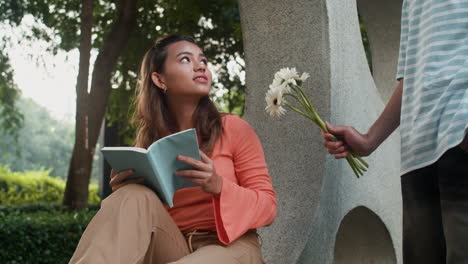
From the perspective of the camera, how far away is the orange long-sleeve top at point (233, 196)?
2467 mm

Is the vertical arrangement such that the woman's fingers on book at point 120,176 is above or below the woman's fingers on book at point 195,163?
below

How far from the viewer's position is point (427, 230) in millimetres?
1952

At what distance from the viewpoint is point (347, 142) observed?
2527 millimetres

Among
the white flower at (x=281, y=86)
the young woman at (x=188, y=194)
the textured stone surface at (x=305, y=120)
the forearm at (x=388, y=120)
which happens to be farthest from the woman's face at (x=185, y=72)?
the forearm at (x=388, y=120)

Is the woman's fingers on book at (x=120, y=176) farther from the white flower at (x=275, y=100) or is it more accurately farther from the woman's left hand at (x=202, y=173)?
the white flower at (x=275, y=100)

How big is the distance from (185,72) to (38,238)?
332cm

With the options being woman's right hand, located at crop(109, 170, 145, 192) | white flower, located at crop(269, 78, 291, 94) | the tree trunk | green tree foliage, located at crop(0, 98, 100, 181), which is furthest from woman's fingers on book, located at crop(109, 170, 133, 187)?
green tree foliage, located at crop(0, 98, 100, 181)

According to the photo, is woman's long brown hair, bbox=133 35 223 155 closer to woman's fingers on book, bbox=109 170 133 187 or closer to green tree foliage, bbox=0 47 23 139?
woman's fingers on book, bbox=109 170 133 187

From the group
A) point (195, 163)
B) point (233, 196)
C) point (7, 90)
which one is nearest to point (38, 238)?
point (233, 196)

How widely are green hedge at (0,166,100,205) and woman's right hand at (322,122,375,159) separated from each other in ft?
35.8

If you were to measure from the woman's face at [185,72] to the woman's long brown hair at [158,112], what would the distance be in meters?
0.04

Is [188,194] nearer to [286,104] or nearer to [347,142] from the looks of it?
[286,104]

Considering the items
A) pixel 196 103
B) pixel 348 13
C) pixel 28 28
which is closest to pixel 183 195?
pixel 196 103

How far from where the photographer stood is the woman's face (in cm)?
283
